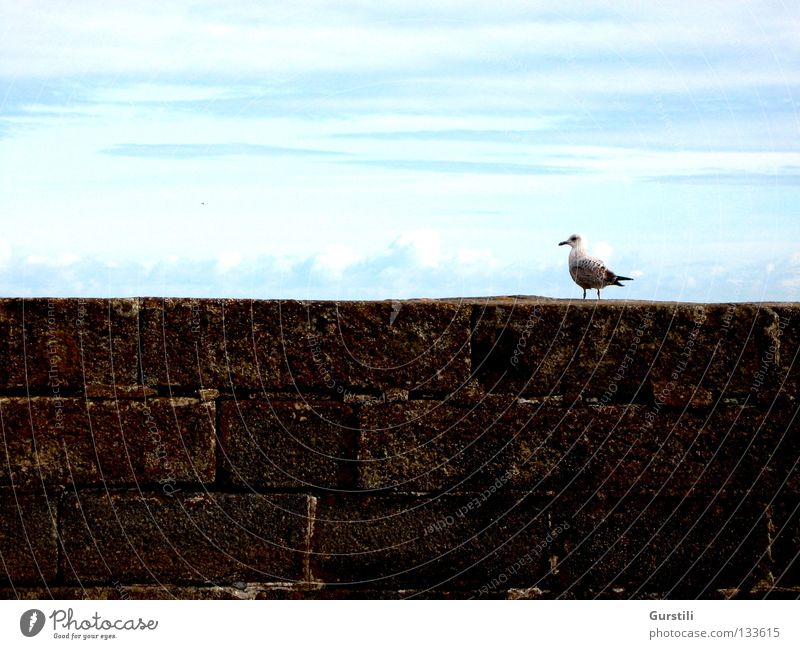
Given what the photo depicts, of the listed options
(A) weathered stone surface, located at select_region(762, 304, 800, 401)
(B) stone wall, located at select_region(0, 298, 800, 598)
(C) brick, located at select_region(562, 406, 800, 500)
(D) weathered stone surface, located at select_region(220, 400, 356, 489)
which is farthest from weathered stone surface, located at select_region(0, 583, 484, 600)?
(A) weathered stone surface, located at select_region(762, 304, 800, 401)

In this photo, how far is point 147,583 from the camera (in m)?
5.33

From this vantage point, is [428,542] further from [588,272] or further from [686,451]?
[588,272]

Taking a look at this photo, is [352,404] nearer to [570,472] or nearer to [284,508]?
[284,508]

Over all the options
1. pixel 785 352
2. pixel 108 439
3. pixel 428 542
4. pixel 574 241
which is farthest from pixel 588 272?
pixel 108 439

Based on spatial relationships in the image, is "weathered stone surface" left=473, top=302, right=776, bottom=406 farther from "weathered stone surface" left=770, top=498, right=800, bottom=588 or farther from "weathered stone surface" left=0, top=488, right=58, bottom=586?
"weathered stone surface" left=0, top=488, right=58, bottom=586

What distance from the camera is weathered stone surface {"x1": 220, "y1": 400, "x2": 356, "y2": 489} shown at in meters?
5.24

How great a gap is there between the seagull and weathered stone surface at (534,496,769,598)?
1.52m

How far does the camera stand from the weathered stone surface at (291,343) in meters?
5.19

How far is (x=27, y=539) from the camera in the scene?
5312 mm

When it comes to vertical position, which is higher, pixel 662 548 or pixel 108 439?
pixel 108 439

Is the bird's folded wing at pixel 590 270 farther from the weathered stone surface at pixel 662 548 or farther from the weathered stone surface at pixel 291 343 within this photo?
the weathered stone surface at pixel 662 548

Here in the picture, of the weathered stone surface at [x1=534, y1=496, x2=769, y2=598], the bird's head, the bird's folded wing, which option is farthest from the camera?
the bird's head

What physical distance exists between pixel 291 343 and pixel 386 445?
72 centimetres
